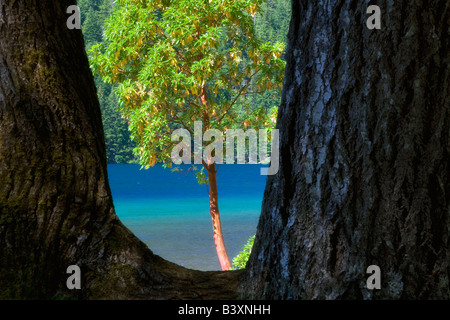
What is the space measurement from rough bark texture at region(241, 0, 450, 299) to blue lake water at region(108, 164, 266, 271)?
59.5ft

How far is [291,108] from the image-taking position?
245 centimetres

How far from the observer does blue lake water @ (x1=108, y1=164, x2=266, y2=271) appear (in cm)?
2449

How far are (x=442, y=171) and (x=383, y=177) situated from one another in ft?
0.79

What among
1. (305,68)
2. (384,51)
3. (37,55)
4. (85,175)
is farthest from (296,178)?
(37,55)

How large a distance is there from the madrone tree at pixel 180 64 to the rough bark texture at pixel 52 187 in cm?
879

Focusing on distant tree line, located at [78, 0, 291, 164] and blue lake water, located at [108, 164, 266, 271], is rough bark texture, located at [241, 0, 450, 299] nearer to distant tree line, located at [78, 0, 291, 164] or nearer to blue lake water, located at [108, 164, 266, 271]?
blue lake water, located at [108, 164, 266, 271]

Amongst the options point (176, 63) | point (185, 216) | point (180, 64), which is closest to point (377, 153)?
point (176, 63)

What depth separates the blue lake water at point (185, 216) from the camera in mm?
24487

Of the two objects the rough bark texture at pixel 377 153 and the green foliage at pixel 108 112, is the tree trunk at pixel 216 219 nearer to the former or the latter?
the rough bark texture at pixel 377 153

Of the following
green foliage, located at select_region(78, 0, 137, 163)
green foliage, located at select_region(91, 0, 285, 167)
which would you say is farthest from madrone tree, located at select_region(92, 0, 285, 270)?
green foliage, located at select_region(78, 0, 137, 163)

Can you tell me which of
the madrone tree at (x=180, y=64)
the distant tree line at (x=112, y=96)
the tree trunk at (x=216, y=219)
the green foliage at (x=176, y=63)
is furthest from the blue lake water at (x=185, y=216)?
the green foliage at (x=176, y=63)

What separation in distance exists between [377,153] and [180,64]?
1178cm

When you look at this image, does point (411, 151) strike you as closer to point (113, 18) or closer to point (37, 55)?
point (37, 55)

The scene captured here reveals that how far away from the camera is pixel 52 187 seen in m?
2.60
